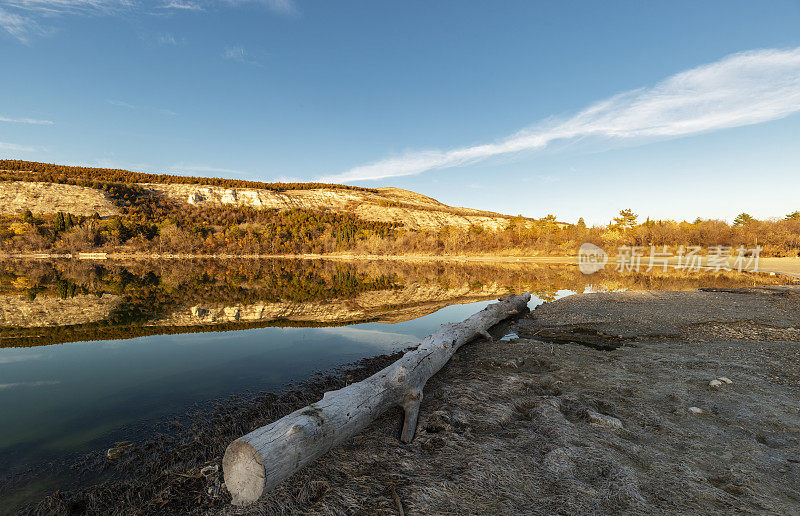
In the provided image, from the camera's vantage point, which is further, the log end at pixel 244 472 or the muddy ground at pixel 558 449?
the muddy ground at pixel 558 449

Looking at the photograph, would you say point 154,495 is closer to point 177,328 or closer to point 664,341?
point 177,328

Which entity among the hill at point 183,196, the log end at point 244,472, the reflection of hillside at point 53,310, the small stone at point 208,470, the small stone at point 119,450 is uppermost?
the hill at point 183,196

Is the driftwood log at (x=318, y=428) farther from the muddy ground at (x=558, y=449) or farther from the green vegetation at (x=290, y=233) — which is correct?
the green vegetation at (x=290, y=233)

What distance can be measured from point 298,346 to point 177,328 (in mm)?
5979

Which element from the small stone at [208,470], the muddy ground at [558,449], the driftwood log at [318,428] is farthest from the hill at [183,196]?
the driftwood log at [318,428]

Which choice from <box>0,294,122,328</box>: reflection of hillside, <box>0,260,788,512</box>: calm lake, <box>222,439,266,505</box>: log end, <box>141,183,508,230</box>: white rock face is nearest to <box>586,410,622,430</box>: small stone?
<box>222,439,266,505</box>: log end

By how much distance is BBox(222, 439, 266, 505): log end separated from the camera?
3.12 metres

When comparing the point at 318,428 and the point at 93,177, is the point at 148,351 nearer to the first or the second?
the point at 318,428

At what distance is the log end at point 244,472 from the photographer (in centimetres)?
312

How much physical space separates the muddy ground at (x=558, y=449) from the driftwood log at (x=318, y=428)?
357 mm

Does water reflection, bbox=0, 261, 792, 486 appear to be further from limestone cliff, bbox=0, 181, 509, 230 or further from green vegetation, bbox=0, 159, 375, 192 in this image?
green vegetation, bbox=0, 159, 375, 192

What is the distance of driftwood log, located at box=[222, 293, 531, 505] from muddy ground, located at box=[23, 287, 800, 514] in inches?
14.1

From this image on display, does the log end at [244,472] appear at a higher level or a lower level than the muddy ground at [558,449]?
higher

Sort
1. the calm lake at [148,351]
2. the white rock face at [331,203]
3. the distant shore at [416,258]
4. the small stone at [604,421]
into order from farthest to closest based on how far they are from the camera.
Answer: the white rock face at [331,203] < the distant shore at [416,258] < the calm lake at [148,351] < the small stone at [604,421]
